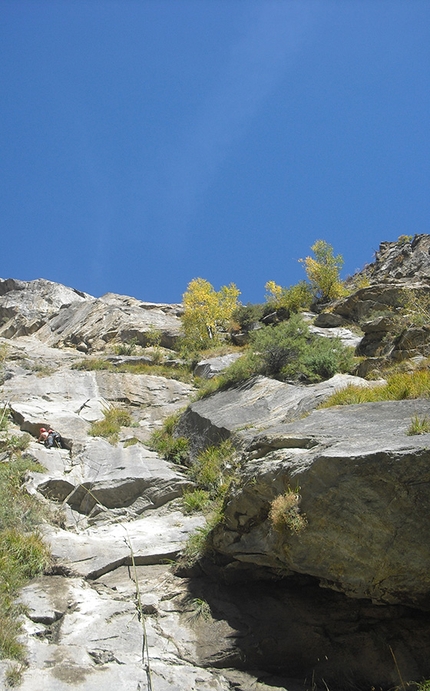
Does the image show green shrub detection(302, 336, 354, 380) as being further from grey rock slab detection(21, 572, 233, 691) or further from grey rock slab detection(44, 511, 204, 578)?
grey rock slab detection(21, 572, 233, 691)

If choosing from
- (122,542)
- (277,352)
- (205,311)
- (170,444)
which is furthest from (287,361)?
(205,311)

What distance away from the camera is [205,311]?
104 ft

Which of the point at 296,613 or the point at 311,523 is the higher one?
the point at 311,523

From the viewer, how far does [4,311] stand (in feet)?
151

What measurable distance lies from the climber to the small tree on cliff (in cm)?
2431

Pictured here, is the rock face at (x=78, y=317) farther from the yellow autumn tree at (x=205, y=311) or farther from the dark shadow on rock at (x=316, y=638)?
the dark shadow on rock at (x=316, y=638)

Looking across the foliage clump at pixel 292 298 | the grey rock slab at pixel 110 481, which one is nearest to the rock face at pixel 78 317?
the foliage clump at pixel 292 298

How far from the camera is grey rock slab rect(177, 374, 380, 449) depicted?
1047 cm

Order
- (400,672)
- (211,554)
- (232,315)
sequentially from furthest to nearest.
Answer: (232,315)
(211,554)
(400,672)

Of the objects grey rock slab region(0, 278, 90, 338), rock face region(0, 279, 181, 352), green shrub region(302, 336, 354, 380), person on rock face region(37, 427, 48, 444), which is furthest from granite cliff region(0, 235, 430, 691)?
grey rock slab region(0, 278, 90, 338)

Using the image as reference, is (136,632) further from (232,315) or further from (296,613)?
(232,315)

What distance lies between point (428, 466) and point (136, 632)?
4207 mm

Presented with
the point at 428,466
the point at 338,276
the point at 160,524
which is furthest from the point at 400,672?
the point at 338,276

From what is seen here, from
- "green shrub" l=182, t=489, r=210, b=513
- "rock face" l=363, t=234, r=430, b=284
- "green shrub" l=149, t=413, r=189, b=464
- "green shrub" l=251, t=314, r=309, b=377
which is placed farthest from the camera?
"rock face" l=363, t=234, r=430, b=284
